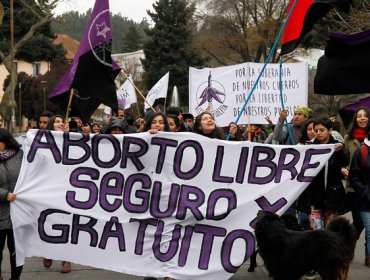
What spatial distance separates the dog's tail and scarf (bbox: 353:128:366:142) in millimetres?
1721

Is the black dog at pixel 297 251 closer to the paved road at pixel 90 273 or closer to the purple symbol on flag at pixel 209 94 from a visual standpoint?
the paved road at pixel 90 273

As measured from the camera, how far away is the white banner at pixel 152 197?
213 inches

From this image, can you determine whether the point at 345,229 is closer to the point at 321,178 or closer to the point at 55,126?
the point at 321,178

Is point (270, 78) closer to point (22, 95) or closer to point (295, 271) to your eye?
point (295, 271)

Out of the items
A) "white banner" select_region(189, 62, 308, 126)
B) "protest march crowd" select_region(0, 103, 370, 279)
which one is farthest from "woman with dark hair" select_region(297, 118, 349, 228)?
"white banner" select_region(189, 62, 308, 126)

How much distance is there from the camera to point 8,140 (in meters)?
5.64

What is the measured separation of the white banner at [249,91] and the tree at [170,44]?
36.8m

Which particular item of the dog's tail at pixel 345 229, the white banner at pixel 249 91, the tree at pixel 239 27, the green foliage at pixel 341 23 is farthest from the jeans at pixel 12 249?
the tree at pixel 239 27

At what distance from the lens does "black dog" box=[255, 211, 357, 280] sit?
15.2 ft

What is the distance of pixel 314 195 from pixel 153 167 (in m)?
1.63

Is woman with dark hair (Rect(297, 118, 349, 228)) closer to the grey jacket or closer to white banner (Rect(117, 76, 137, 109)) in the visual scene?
the grey jacket

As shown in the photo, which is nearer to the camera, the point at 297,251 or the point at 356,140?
the point at 297,251

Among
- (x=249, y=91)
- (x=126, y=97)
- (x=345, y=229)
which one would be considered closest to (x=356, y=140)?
(x=345, y=229)

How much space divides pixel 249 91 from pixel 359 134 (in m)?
3.93
